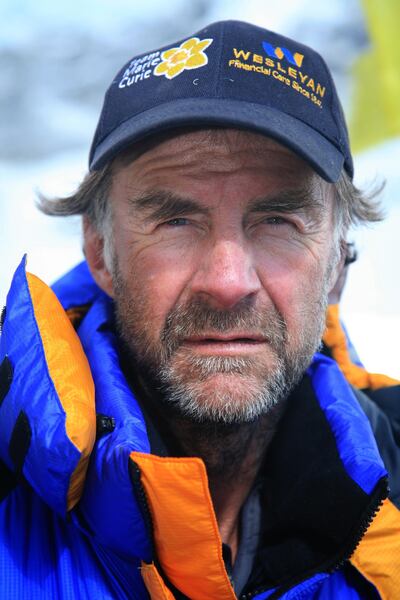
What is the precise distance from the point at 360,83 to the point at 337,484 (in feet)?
6.88

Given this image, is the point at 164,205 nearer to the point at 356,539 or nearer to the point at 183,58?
the point at 183,58

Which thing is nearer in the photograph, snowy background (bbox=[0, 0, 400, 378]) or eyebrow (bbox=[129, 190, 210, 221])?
eyebrow (bbox=[129, 190, 210, 221])

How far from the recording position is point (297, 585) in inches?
43.6

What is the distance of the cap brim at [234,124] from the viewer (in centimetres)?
114

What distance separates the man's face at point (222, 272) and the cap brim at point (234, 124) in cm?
5

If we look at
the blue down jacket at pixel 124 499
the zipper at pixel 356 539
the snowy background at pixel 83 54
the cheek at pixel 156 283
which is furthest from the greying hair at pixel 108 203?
the snowy background at pixel 83 54

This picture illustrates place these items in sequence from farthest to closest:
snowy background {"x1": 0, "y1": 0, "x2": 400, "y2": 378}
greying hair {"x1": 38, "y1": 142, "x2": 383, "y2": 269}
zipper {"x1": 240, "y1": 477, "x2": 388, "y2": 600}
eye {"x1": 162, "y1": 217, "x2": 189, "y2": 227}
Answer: snowy background {"x1": 0, "y1": 0, "x2": 400, "y2": 378}
greying hair {"x1": 38, "y1": 142, "x2": 383, "y2": 269}
eye {"x1": 162, "y1": 217, "x2": 189, "y2": 227}
zipper {"x1": 240, "y1": 477, "x2": 388, "y2": 600}

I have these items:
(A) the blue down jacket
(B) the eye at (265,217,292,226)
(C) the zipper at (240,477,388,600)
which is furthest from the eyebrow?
(C) the zipper at (240,477,388,600)

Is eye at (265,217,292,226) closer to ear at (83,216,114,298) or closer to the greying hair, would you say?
the greying hair

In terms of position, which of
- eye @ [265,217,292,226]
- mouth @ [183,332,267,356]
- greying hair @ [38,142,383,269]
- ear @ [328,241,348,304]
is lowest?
mouth @ [183,332,267,356]

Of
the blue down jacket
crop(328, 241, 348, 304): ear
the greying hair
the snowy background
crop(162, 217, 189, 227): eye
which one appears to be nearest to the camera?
the blue down jacket

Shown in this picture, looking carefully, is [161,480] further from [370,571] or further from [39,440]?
[370,571]

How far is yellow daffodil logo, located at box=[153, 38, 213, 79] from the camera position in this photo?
4.00ft

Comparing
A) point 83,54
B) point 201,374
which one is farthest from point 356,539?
point 83,54
